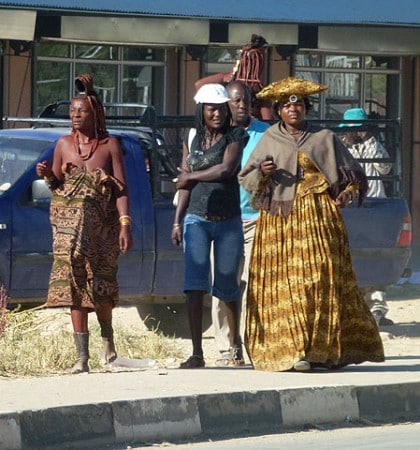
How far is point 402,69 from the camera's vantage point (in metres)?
20.8

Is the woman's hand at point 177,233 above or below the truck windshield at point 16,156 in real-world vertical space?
below

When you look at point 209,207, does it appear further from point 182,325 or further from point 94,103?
point 182,325

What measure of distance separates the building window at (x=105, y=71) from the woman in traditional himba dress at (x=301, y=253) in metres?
9.27

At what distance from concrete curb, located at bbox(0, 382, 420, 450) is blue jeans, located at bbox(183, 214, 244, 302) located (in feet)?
4.22

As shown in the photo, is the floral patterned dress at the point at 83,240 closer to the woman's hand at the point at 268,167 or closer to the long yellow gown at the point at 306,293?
the woman's hand at the point at 268,167

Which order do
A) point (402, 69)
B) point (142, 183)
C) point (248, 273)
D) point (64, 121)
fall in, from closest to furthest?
point (248, 273), point (142, 183), point (64, 121), point (402, 69)

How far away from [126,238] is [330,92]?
38.4 feet

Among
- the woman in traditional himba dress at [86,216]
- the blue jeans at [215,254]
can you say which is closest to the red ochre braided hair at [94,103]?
the woman in traditional himba dress at [86,216]

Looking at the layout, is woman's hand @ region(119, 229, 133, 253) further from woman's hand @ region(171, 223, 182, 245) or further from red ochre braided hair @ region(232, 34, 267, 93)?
red ochre braided hair @ region(232, 34, 267, 93)

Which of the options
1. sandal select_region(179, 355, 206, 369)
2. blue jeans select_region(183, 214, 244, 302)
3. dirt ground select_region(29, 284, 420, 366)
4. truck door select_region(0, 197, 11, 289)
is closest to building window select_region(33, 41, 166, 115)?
dirt ground select_region(29, 284, 420, 366)

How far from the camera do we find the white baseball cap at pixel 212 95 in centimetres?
975

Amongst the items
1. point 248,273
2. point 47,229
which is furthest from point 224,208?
point 47,229

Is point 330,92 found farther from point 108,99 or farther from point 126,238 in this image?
point 126,238

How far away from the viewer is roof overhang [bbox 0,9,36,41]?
16656mm
